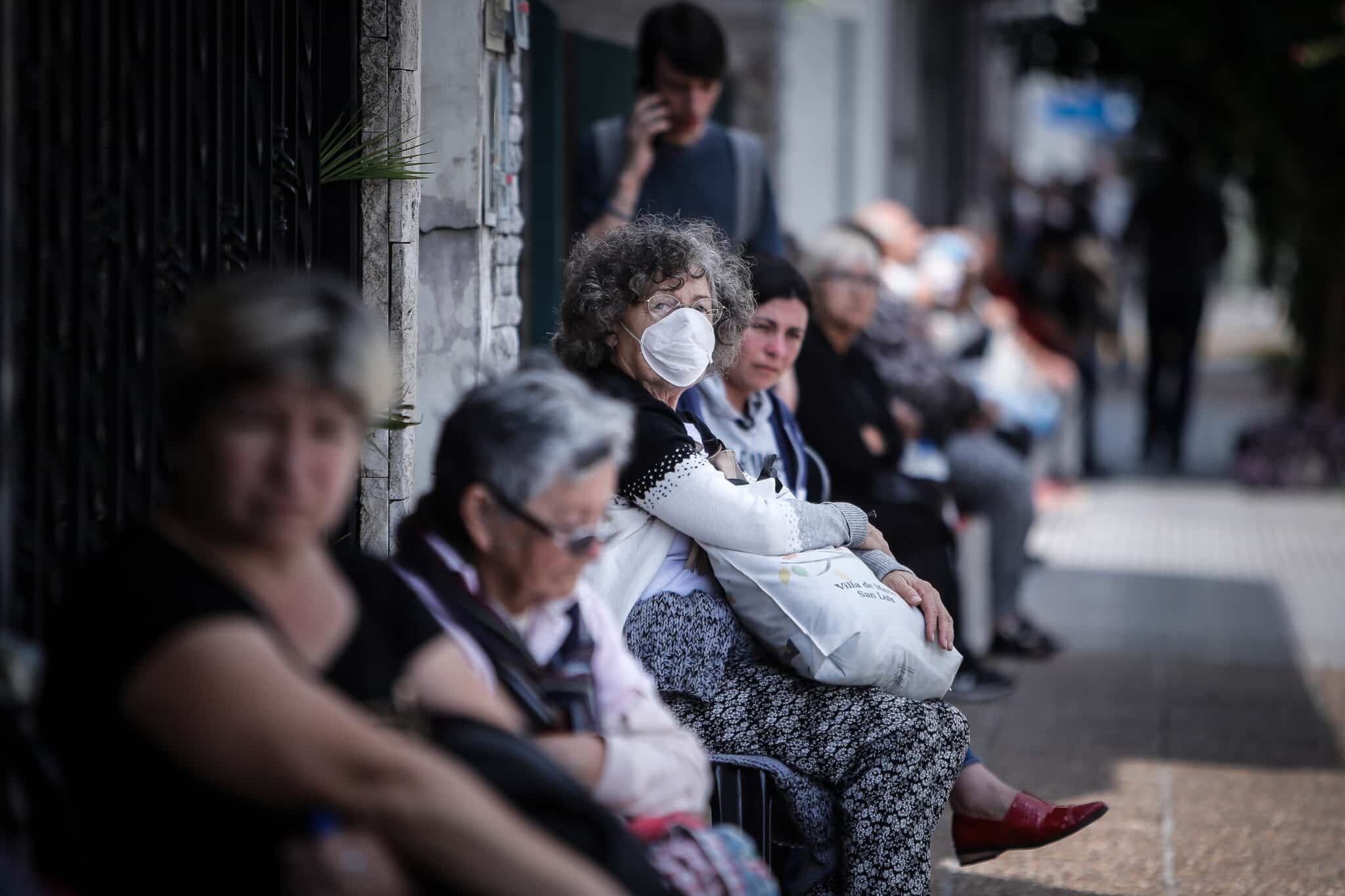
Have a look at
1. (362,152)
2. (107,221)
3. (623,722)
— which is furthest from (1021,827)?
(107,221)

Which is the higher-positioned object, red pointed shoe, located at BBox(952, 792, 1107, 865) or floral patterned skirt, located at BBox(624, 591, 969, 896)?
floral patterned skirt, located at BBox(624, 591, 969, 896)

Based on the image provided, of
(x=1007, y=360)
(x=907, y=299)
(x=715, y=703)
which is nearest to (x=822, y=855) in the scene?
(x=715, y=703)

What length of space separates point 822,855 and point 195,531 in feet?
5.58

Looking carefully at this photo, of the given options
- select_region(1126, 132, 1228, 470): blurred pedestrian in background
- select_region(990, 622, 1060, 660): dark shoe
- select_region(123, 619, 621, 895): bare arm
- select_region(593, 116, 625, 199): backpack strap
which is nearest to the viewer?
select_region(123, 619, 621, 895): bare arm

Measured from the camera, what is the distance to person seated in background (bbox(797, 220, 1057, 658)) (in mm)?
4805

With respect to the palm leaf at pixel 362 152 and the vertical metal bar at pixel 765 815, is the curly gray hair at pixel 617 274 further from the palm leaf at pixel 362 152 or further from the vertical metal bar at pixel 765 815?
the vertical metal bar at pixel 765 815

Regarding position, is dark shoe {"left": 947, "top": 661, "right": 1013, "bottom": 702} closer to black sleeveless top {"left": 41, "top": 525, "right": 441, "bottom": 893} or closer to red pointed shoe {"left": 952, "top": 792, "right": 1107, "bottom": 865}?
red pointed shoe {"left": 952, "top": 792, "right": 1107, "bottom": 865}

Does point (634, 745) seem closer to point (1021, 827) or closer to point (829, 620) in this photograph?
point (829, 620)

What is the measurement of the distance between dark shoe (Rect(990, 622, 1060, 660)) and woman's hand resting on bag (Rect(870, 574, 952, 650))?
11.3 feet

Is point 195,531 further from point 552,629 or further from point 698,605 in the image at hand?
point 698,605

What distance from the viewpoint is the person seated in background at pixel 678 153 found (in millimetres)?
5191

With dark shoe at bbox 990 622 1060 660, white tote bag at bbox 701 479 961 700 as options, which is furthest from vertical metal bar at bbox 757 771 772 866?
dark shoe at bbox 990 622 1060 660

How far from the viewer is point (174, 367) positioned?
6.81 ft

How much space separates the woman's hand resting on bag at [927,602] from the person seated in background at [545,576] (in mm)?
989
